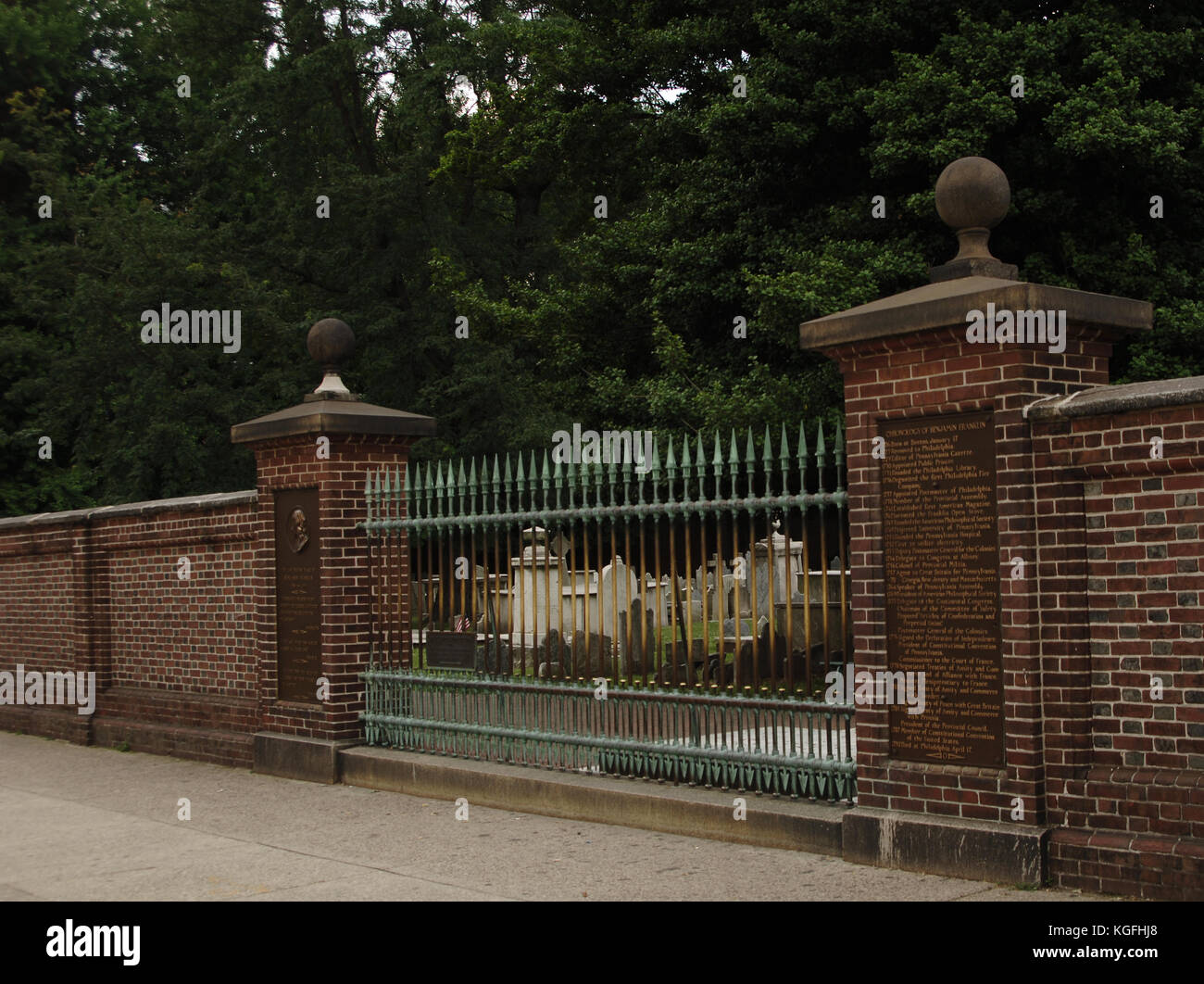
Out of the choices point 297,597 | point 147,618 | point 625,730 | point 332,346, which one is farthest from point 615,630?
point 147,618

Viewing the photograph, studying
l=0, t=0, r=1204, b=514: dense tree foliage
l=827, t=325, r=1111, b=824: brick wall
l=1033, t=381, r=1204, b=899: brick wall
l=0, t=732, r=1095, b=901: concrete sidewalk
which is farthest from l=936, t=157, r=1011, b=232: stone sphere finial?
l=0, t=0, r=1204, b=514: dense tree foliage

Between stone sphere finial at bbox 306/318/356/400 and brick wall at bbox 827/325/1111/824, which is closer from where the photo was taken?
brick wall at bbox 827/325/1111/824

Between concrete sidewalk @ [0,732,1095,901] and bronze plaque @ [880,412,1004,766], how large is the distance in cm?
66

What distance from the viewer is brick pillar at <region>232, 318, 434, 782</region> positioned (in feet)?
30.7

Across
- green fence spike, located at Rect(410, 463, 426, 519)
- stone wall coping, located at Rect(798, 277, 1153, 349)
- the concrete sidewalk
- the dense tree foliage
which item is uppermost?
the dense tree foliage

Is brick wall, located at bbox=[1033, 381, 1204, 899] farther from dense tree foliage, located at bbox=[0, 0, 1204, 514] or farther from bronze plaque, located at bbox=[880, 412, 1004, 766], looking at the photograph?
dense tree foliage, located at bbox=[0, 0, 1204, 514]

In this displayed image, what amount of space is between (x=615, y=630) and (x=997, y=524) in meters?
2.56

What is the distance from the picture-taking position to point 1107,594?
17.8ft

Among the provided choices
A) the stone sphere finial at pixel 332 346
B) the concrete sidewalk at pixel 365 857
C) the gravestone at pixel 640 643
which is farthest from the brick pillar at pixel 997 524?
the stone sphere finial at pixel 332 346

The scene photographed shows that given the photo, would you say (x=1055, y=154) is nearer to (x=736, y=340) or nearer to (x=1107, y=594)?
(x=736, y=340)

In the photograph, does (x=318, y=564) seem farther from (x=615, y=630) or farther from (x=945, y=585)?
(x=945, y=585)

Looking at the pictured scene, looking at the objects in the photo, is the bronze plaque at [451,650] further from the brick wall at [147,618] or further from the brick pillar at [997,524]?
the brick pillar at [997,524]

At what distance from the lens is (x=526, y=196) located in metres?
29.2

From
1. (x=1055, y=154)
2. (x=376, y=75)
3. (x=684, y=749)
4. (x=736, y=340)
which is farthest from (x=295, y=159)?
(x=684, y=749)
